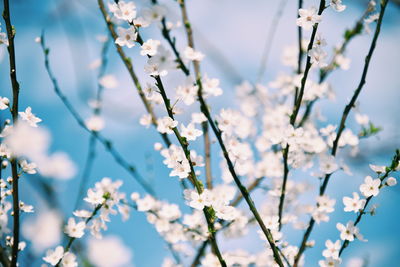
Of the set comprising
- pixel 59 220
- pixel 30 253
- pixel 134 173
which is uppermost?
pixel 134 173

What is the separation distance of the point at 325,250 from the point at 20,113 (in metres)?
2.24

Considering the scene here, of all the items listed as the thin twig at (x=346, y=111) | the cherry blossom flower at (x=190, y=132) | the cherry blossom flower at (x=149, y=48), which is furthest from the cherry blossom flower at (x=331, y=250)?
the cherry blossom flower at (x=149, y=48)

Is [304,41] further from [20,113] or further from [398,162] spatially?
[20,113]

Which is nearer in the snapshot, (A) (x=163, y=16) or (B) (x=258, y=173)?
(A) (x=163, y=16)

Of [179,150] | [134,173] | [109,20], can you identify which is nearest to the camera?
[179,150]

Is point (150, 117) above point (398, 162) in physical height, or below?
above

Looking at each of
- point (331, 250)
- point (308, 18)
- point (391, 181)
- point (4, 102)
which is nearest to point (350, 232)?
point (331, 250)

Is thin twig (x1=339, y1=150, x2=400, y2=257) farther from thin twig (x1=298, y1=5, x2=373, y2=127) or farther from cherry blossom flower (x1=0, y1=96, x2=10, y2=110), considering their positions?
cherry blossom flower (x1=0, y1=96, x2=10, y2=110)

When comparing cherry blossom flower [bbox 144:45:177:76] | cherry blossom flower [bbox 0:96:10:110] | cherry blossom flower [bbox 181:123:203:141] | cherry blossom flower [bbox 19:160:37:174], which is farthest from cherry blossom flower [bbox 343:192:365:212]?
cherry blossom flower [bbox 0:96:10:110]

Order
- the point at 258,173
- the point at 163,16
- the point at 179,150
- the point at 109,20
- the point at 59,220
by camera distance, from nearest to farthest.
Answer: the point at 59,220
the point at 163,16
the point at 179,150
the point at 109,20
the point at 258,173

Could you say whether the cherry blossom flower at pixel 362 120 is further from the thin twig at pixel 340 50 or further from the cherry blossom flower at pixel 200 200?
the cherry blossom flower at pixel 200 200

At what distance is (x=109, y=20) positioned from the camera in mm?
3041

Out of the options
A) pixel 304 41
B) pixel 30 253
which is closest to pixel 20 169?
pixel 30 253

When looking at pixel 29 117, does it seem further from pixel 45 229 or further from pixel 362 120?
pixel 362 120
